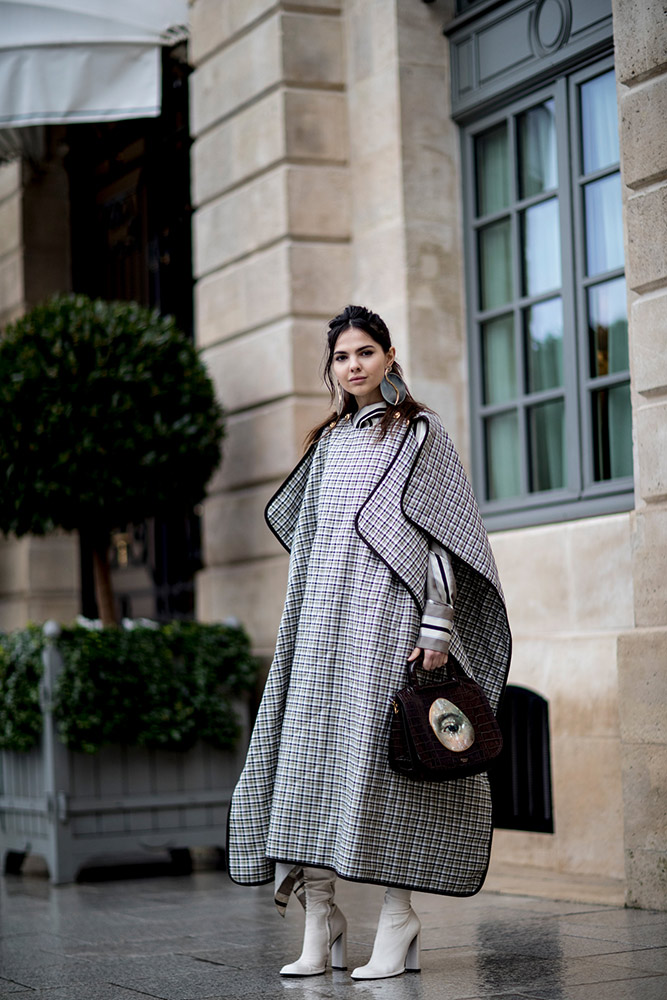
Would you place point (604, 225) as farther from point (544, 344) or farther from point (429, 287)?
point (429, 287)

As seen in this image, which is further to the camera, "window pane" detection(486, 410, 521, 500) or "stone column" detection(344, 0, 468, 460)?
"stone column" detection(344, 0, 468, 460)

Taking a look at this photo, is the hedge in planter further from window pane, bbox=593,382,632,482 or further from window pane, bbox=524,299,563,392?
window pane, bbox=593,382,632,482

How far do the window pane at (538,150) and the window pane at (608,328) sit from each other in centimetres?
70

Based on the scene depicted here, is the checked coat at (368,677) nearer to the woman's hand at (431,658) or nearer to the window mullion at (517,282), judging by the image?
the woman's hand at (431,658)

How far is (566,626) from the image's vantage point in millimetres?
6652

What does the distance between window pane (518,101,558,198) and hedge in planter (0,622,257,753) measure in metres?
2.92

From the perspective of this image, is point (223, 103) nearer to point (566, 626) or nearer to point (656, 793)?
point (566, 626)

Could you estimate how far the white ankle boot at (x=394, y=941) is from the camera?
4.45 m

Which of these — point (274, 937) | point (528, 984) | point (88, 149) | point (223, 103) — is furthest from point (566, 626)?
point (88, 149)

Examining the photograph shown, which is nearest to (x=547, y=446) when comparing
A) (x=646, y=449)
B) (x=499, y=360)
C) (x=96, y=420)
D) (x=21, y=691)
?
(x=499, y=360)

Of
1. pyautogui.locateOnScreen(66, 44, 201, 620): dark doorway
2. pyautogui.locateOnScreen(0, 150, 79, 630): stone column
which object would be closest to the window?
pyautogui.locateOnScreen(66, 44, 201, 620): dark doorway

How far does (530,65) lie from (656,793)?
12.3 feet

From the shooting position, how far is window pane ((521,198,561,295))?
7227mm

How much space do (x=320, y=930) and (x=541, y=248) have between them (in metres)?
3.99
